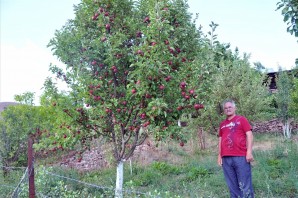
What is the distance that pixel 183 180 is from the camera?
721 cm

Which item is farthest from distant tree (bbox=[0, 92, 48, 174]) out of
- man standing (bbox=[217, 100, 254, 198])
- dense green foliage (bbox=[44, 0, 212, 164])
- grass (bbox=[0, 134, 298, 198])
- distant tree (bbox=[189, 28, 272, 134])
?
man standing (bbox=[217, 100, 254, 198])

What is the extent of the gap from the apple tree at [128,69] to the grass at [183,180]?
3.00 ft

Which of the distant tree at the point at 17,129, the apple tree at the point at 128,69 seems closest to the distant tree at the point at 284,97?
the distant tree at the point at 17,129

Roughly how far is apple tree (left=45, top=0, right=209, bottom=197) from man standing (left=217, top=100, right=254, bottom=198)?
587 mm

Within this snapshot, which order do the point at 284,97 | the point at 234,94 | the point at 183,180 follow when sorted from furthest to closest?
the point at 284,97, the point at 234,94, the point at 183,180

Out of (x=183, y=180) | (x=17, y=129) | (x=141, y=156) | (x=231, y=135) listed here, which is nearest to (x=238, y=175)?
(x=231, y=135)

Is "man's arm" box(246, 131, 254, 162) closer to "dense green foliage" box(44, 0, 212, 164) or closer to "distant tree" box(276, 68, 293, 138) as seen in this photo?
"dense green foliage" box(44, 0, 212, 164)

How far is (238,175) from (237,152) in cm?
32

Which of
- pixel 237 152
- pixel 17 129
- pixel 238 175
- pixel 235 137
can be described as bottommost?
pixel 238 175

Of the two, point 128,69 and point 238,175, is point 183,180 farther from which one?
point 128,69

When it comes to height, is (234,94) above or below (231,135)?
above

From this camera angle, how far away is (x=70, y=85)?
461 cm

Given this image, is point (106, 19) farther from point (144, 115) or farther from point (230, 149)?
point (230, 149)

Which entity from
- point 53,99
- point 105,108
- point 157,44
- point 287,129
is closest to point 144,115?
point 105,108
